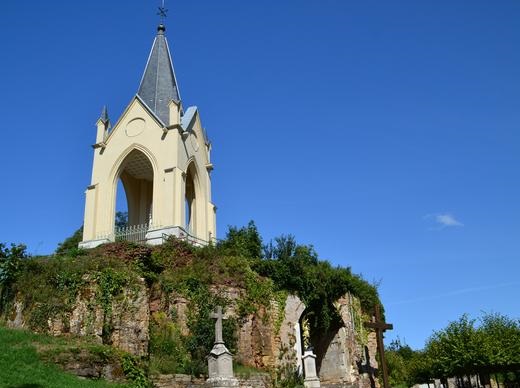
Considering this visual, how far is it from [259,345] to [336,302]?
535 centimetres

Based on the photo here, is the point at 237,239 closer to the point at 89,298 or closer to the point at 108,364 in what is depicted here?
the point at 89,298

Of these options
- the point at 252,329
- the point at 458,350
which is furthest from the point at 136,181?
the point at 458,350

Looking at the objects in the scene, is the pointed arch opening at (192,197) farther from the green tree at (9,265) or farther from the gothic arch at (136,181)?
the green tree at (9,265)

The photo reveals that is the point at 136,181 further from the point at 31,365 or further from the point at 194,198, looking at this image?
the point at 31,365

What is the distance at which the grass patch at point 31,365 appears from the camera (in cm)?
1201

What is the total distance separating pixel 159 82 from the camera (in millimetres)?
26422

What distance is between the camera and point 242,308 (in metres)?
18.6

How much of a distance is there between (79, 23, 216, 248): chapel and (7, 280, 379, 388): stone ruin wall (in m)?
3.49

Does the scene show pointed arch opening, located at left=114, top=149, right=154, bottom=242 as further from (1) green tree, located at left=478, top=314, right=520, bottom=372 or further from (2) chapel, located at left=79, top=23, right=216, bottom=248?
(1) green tree, located at left=478, top=314, right=520, bottom=372

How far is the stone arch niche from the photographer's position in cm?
2522

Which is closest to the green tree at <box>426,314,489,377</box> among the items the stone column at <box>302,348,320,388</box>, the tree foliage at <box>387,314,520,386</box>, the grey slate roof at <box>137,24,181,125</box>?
the tree foliage at <box>387,314,520,386</box>

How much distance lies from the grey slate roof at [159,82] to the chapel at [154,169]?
48 mm

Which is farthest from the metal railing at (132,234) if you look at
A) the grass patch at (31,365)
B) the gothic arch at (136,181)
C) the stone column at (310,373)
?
the stone column at (310,373)

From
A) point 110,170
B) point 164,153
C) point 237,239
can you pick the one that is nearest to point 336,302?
point 237,239
